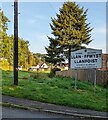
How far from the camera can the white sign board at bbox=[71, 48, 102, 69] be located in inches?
690

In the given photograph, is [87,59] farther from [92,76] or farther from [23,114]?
[92,76]

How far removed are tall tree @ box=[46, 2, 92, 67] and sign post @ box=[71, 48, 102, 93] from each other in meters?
41.7

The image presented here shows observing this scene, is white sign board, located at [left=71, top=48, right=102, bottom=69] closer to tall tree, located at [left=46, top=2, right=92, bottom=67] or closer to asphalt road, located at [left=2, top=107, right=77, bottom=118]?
asphalt road, located at [left=2, top=107, right=77, bottom=118]

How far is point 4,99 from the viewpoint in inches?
554

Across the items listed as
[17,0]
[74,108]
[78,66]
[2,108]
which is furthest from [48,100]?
[17,0]

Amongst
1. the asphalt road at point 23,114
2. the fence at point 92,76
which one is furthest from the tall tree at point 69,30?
the asphalt road at point 23,114

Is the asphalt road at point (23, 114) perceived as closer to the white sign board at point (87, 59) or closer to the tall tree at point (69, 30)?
the white sign board at point (87, 59)

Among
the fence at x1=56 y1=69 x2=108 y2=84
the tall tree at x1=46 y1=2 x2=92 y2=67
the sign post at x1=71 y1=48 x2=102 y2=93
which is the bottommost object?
the fence at x1=56 y1=69 x2=108 y2=84

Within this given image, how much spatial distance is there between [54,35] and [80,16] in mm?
5947

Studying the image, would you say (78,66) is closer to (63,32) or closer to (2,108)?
(2,108)

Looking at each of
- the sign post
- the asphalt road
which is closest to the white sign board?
the sign post

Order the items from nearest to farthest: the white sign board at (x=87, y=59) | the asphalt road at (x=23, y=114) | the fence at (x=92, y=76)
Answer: the asphalt road at (x=23, y=114)
the white sign board at (x=87, y=59)
the fence at (x=92, y=76)

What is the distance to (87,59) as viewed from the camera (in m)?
17.9

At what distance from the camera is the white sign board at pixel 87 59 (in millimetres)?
17516
